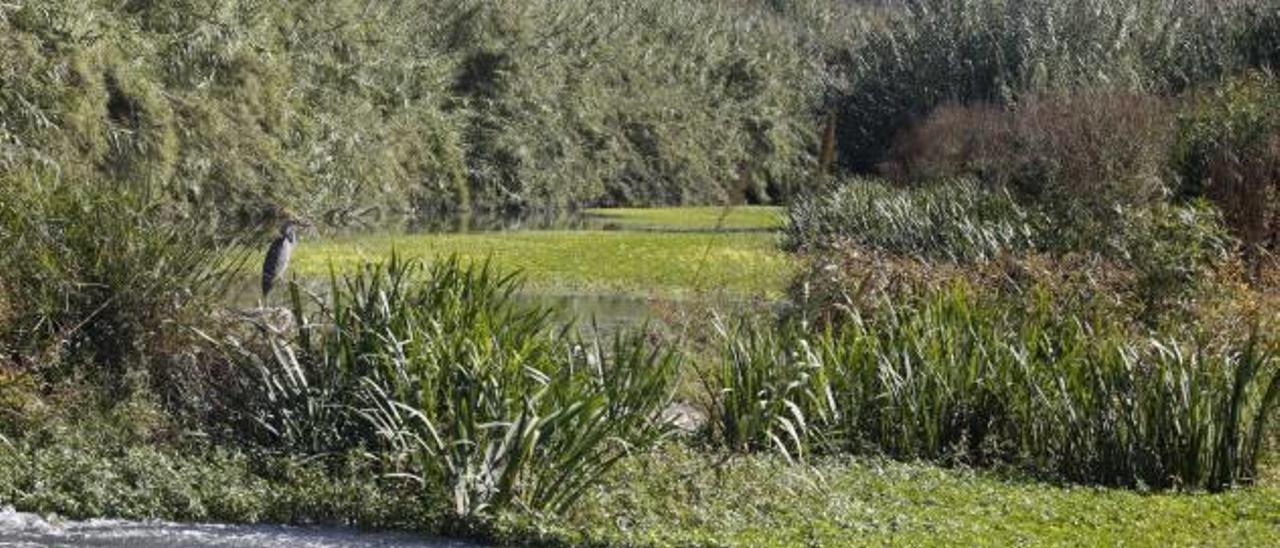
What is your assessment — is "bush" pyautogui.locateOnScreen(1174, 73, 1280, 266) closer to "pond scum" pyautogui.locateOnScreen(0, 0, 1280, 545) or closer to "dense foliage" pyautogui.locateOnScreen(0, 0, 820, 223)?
"pond scum" pyautogui.locateOnScreen(0, 0, 1280, 545)

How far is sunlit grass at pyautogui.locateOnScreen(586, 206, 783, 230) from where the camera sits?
41469 mm

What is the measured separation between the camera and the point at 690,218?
45938 millimetres

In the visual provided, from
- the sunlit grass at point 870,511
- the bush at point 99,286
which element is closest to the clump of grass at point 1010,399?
the sunlit grass at point 870,511

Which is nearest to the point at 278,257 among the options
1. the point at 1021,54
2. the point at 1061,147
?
the point at 1061,147

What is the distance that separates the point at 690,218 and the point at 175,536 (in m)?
37.4

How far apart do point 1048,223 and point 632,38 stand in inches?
1429

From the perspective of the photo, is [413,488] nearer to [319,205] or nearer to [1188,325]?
[1188,325]

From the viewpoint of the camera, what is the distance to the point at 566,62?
174 ft

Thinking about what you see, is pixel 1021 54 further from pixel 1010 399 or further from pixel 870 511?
pixel 870 511

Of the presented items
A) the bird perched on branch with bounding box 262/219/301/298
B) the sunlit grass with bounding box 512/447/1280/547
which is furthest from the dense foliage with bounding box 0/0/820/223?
the bird perched on branch with bounding box 262/219/301/298

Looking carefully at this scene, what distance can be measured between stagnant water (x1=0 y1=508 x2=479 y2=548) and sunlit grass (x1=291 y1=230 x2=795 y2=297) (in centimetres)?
1343

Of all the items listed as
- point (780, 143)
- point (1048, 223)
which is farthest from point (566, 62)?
point (1048, 223)

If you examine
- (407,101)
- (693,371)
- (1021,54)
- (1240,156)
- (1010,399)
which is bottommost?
(693,371)

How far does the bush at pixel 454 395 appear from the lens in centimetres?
892
